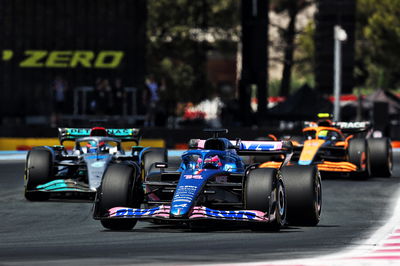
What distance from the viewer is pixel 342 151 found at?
26266 millimetres

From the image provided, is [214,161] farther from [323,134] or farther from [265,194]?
[323,134]

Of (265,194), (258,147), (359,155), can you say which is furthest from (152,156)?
(359,155)

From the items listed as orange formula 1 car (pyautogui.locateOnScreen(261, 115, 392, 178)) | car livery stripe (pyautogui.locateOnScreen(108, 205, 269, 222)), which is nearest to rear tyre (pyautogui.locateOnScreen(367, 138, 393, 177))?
orange formula 1 car (pyautogui.locateOnScreen(261, 115, 392, 178))

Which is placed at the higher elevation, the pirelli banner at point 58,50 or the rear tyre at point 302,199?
the pirelli banner at point 58,50

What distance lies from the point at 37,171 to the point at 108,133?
6.72 feet

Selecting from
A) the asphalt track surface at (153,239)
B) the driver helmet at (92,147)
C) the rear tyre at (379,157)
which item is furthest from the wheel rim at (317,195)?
the rear tyre at (379,157)

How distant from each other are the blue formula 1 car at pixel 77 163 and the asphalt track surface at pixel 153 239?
372mm

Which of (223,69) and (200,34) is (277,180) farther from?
(223,69)

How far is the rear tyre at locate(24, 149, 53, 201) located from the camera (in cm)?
1936

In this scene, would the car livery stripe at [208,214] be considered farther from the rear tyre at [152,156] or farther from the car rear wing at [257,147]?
the rear tyre at [152,156]

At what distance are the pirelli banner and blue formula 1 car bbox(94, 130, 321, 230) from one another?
28572mm

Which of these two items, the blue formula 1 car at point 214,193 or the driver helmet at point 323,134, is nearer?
the blue formula 1 car at point 214,193

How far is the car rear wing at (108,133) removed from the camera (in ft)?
68.1

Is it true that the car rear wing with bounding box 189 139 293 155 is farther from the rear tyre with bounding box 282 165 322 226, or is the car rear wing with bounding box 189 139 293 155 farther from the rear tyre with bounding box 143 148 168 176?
the rear tyre with bounding box 143 148 168 176
